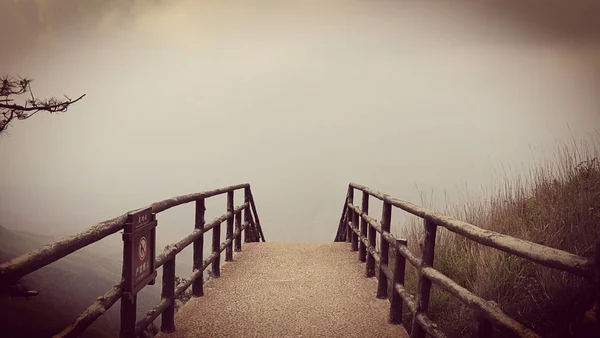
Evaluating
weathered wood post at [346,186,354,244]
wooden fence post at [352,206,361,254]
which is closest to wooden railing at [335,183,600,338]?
wooden fence post at [352,206,361,254]

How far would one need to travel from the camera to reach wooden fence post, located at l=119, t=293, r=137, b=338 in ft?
8.23

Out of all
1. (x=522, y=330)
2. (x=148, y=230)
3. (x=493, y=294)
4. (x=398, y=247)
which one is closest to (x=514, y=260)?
(x=493, y=294)

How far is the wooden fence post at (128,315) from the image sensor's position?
2.51m

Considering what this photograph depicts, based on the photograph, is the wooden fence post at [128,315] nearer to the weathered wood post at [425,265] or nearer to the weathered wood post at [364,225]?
the weathered wood post at [425,265]

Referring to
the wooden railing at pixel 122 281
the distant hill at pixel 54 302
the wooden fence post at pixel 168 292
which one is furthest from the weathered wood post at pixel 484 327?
the distant hill at pixel 54 302

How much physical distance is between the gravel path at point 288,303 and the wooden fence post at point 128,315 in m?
0.81

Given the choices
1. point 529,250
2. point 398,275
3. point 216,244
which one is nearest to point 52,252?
point 529,250

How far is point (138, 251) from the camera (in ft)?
8.64

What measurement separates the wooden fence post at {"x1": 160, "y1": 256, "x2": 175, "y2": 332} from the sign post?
468 mm

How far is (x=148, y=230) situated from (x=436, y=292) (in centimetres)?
305

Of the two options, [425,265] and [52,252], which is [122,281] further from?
[425,265]

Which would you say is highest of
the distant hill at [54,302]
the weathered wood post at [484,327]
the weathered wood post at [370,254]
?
the weathered wood post at [484,327]

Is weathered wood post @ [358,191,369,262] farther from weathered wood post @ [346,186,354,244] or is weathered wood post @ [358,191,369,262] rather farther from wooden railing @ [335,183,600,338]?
weathered wood post @ [346,186,354,244]

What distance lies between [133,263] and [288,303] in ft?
7.36
